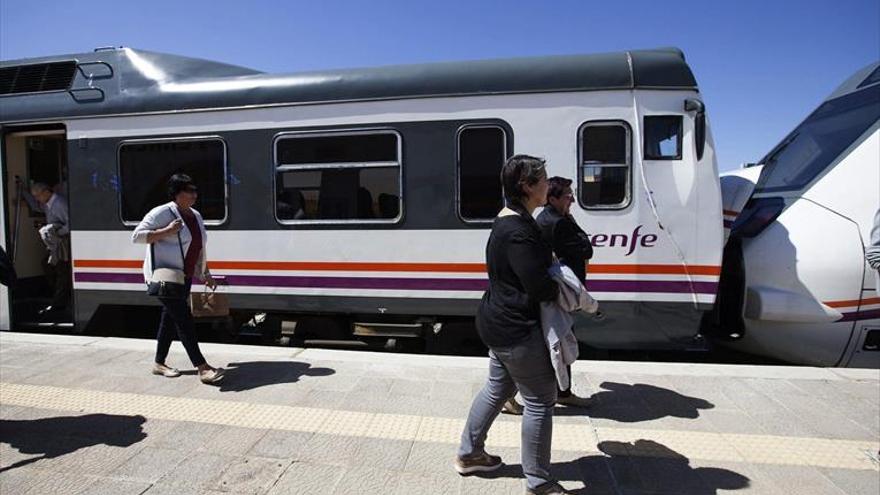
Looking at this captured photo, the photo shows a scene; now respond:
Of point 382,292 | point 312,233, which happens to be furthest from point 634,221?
point 312,233

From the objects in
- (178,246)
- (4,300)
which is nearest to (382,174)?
(178,246)

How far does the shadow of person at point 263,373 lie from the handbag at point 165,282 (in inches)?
33.1

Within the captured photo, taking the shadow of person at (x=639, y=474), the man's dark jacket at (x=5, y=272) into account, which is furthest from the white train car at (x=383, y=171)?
the man's dark jacket at (x=5, y=272)

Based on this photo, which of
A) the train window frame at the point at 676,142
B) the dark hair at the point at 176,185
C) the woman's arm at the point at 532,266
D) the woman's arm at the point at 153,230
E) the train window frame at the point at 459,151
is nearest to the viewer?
the woman's arm at the point at 532,266

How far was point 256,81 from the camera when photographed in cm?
530

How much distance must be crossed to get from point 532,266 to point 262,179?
3.68m

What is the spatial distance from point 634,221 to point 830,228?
1.66 meters

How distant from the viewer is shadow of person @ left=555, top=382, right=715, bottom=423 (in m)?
3.70

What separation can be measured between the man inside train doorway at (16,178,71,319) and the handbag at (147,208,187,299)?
2.54 m

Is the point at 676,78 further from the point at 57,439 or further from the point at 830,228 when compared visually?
the point at 57,439

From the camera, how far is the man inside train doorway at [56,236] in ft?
19.9

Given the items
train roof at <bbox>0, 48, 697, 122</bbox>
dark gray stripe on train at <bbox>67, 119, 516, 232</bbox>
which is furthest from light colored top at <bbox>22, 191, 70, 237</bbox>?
train roof at <bbox>0, 48, 697, 122</bbox>

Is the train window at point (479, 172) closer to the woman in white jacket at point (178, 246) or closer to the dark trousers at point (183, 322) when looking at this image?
the woman in white jacket at point (178, 246)

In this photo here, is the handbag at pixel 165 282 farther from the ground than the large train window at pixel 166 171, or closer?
closer
